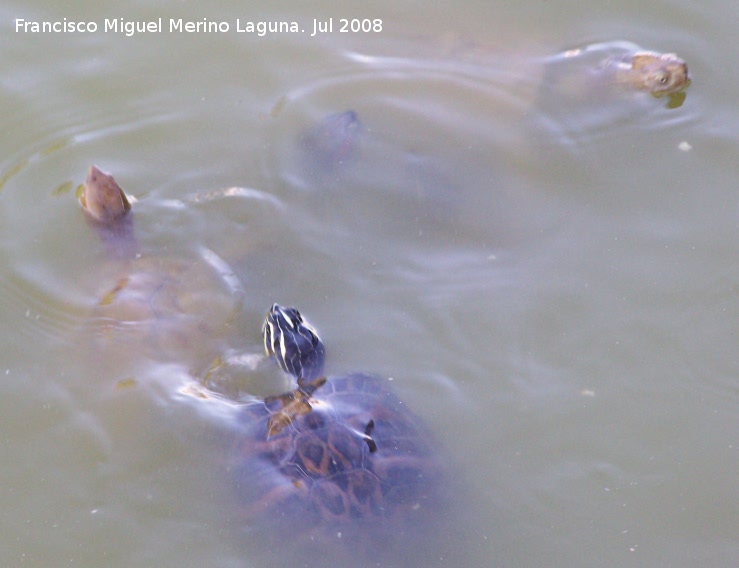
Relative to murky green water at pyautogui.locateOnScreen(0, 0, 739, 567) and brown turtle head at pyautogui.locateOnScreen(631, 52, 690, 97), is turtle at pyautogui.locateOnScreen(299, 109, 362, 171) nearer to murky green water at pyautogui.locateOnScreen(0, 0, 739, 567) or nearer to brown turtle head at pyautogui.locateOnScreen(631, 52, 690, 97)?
murky green water at pyautogui.locateOnScreen(0, 0, 739, 567)

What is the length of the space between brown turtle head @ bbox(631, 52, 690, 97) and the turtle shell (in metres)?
2.72

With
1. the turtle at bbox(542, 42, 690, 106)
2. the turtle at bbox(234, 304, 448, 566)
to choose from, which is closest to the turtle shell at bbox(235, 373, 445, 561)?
the turtle at bbox(234, 304, 448, 566)

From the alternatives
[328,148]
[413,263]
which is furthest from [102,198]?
[413,263]

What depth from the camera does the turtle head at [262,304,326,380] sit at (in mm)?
3704

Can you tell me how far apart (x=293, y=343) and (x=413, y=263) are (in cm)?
85

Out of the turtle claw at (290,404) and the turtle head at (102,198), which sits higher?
the turtle head at (102,198)

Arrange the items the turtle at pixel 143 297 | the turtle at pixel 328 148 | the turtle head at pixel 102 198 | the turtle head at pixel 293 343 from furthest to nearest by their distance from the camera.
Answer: the turtle at pixel 328 148 < the turtle head at pixel 102 198 < the turtle at pixel 143 297 < the turtle head at pixel 293 343

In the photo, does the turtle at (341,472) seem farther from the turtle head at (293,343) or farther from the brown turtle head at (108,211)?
the brown turtle head at (108,211)

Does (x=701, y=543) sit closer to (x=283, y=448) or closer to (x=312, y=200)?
(x=283, y=448)

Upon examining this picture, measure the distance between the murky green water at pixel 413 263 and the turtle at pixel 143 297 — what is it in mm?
30

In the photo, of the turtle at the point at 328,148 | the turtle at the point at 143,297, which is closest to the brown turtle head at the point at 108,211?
the turtle at the point at 143,297

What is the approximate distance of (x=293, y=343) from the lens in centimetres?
369

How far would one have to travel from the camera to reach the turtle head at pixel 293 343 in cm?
370

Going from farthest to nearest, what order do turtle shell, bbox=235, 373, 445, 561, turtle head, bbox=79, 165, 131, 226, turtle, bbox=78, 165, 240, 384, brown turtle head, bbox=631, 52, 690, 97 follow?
brown turtle head, bbox=631, 52, 690, 97, turtle head, bbox=79, 165, 131, 226, turtle, bbox=78, 165, 240, 384, turtle shell, bbox=235, 373, 445, 561
